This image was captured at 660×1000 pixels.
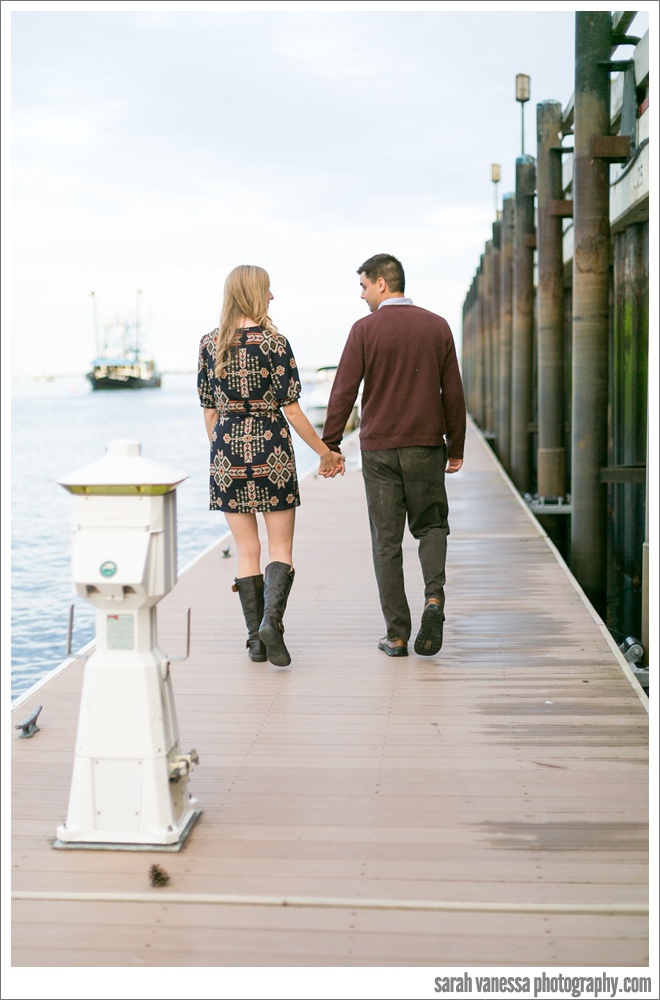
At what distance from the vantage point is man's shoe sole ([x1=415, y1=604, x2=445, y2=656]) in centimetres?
507

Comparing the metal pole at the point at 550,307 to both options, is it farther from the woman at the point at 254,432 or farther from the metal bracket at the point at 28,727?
the metal bracket at the point at 28,727

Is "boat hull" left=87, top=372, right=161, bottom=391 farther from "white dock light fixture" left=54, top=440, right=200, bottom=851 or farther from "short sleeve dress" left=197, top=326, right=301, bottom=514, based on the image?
"white dock light fixture" left=54, top=440, right=200, bottom=851

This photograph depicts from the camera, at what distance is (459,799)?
349 cm

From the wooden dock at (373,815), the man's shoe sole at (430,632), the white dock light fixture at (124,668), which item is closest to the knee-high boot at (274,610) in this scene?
the wooden dock at (373,815)

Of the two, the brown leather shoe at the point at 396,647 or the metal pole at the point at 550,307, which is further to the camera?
the metal pole at the point at 550,307

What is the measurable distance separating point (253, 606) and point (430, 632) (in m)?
0.78

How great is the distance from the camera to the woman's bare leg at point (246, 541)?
492 centimetres

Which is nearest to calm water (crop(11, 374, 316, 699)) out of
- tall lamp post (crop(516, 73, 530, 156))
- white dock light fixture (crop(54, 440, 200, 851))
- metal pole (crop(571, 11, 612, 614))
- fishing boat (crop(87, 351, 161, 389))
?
white dock light fixture (crop(54, 440, 200, 851))

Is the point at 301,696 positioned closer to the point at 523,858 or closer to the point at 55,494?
the point at 523,858

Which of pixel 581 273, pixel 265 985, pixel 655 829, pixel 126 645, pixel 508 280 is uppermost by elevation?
pixel 508 280

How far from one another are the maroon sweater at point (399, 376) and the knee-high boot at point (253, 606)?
693mm

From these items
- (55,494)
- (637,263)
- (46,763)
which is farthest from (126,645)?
(55,494)

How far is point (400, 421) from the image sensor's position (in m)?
5.09

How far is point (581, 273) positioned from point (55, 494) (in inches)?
778
